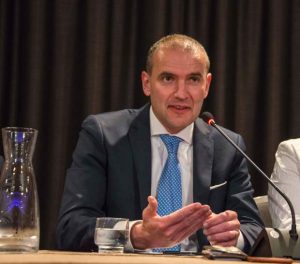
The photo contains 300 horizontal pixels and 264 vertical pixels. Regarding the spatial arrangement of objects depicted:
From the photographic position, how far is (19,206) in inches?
50.0

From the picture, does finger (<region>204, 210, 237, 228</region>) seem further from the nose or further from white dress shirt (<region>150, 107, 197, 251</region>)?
the nose

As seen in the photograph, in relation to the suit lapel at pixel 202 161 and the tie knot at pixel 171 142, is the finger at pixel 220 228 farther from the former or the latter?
the tie knot at pixel 171 142

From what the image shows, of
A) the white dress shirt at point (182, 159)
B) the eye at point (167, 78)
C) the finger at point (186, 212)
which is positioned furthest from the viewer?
the eye at point (167, 78)

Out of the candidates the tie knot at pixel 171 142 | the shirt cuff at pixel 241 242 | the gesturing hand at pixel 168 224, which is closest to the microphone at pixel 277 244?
the gesturing hand at pixel 168 224

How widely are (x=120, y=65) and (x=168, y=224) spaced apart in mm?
1735

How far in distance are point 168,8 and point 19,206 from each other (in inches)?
87.2

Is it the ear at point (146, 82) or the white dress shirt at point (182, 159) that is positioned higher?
the ear at point (146, 82)

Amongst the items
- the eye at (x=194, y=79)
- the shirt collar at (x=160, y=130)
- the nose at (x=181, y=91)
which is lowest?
the shirt collar at (x=160, y=130)

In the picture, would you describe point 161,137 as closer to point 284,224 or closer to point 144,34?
point 284,224

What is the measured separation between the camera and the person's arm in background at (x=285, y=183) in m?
2.36

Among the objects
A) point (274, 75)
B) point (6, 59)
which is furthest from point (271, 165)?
point (6, 59)

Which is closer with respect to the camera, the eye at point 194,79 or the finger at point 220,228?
the finger at point 220,228

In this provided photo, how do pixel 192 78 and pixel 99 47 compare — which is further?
pixel 99 47

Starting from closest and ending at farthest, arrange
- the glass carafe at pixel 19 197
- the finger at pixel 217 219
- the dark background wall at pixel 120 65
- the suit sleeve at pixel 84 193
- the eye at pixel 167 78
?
the glass carafe at pixel 19 197 → the finger at pixel 217 219 → the suit sleeve at pixel 84 193 → the eye at pixel 167 78 → the dark background wall at pixel 120 65
